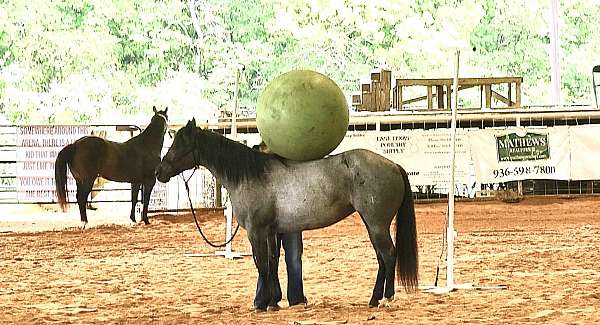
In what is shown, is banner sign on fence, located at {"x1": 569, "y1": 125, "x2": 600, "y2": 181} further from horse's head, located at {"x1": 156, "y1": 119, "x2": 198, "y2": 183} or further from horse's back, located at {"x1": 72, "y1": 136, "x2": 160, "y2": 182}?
horse's head, located at {"x1": 156, "y1": 119, "x2": 198, "y2": 183}

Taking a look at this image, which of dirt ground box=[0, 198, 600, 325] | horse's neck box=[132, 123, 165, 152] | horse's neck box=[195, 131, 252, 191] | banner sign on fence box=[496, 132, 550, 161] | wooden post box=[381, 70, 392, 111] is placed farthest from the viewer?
wooden post box=[381, 70, 392, 111]

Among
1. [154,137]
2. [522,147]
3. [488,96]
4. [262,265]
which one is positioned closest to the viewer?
[262,265]

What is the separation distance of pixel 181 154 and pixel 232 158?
61 cm

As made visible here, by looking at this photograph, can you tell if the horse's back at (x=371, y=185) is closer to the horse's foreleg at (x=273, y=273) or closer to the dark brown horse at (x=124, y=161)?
the horse's foreleg at (x=273, y=273)

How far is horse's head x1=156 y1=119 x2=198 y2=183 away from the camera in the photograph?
8.56 meters

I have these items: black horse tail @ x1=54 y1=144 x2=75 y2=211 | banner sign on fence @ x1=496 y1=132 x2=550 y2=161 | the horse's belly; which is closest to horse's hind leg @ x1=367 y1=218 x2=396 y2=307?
the horse's belly

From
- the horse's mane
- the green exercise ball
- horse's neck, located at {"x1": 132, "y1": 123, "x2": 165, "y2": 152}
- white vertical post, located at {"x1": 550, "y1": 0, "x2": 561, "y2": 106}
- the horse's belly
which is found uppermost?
white vertical post, located at {"x1": 550, "y1": 0, "x2": 561, "y2": 106}

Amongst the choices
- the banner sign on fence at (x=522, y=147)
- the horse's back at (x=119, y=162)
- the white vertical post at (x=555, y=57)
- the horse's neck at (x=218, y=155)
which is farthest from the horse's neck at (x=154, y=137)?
the white vertical post at (x=555, y=57)

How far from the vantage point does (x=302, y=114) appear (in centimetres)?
763

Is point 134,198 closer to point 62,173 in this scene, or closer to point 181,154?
point 62,173

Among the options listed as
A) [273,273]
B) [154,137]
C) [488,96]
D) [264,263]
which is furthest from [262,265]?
[488,96]

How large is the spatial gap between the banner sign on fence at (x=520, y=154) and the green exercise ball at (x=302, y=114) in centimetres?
1224

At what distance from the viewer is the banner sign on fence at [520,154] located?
1961 cm

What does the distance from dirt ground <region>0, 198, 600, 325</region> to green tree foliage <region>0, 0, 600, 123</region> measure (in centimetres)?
1226
